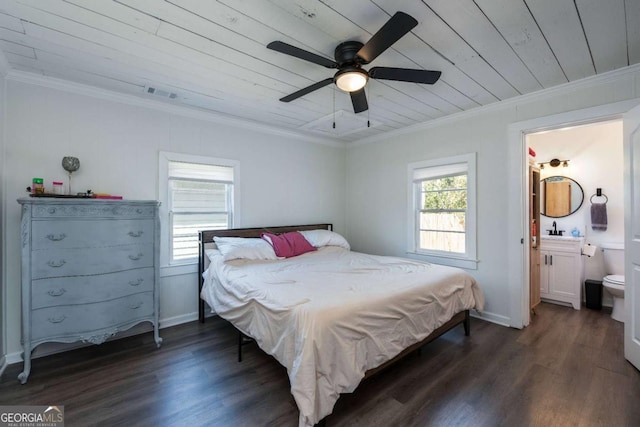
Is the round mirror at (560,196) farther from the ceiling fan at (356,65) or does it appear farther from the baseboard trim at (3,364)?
the baseboard trim at (3,364)

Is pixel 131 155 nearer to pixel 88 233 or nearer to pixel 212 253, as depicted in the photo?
pixel 88 233

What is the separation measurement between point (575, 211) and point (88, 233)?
614cm

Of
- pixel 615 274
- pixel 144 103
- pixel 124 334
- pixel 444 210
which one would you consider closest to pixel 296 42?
pixel 144 103

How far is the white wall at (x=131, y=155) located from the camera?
252 centimetres

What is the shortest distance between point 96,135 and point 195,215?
1287mm

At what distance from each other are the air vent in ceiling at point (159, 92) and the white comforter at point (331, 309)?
1844 mm

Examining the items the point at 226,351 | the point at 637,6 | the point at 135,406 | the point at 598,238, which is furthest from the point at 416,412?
the point at 598,238

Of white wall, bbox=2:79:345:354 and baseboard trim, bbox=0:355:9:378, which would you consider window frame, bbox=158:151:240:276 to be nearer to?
white wall, bbox=2:79:345:354

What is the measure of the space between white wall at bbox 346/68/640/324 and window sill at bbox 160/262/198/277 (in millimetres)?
2733

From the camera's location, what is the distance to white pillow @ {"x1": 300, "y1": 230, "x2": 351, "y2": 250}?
158 inches

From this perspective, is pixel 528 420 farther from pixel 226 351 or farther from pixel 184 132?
pixel 184 132

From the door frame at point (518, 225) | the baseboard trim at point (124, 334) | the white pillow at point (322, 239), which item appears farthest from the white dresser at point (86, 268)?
the door frame at point (518, 225)

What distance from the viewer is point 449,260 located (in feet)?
12.5

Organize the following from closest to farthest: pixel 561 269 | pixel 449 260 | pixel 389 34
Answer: pixel 389 34 → pixel 449 260 → pixel 561 269
